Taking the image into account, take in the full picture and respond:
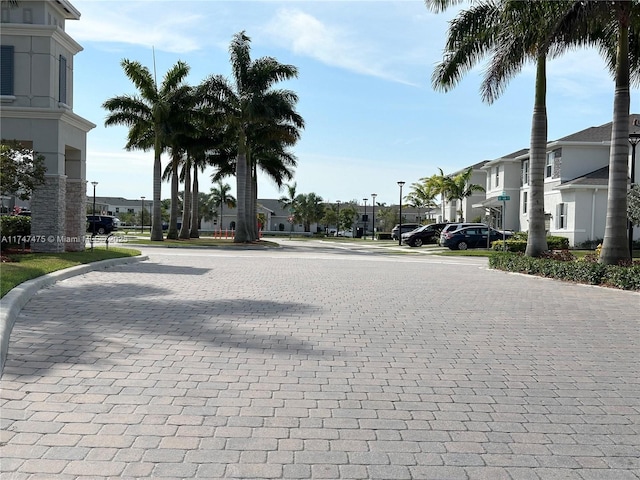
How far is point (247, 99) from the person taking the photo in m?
34.8

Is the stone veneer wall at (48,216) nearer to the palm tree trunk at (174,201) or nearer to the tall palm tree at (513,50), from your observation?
the tall palm tree at (513,50)

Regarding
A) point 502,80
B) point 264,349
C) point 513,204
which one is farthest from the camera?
point 513,204

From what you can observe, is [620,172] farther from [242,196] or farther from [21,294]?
[242,196]

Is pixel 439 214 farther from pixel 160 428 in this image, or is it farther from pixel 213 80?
pixel 160 428

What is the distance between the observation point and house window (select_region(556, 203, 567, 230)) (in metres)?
34.9

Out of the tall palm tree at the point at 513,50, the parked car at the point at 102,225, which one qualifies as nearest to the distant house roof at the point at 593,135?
the tall palm tree at the point at 513,50

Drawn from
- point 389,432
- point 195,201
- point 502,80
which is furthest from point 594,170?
point 389,432

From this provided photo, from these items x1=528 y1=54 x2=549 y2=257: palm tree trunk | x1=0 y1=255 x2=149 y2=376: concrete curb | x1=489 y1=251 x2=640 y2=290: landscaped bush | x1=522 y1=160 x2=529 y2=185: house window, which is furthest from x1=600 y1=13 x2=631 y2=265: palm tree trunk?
x1=522 y1=160 x2=529 y2=185: house window

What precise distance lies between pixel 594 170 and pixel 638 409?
34293mm

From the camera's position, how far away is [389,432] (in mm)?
4238

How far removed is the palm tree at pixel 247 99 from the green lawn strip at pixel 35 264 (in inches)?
638

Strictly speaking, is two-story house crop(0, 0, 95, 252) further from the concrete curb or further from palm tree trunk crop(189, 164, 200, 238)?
palm tree trunk crop(189, 164, 200, 238)

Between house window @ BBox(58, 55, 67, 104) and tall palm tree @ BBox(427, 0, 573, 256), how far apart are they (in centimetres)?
1200

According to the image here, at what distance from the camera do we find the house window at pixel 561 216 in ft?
114
